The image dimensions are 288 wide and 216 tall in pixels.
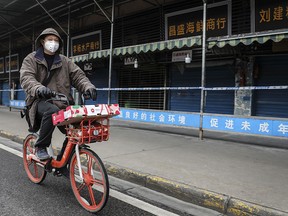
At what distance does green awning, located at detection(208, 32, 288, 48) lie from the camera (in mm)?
6191

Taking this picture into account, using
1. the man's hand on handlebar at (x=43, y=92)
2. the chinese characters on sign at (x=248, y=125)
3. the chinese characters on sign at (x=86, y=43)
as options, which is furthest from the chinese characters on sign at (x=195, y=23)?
the man's hand on handlebar at (x=43, y=92)

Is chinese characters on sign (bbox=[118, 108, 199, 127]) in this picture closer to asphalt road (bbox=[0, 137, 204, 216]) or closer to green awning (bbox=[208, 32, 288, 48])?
green awning (bbox=[208, 32, 288, 48])

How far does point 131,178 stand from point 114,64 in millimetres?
9071

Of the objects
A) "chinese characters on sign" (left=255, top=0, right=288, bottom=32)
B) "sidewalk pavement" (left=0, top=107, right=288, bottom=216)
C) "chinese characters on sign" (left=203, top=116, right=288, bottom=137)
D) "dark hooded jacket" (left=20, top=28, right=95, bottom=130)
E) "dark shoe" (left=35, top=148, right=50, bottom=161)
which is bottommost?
"sidewalk pavement" (left=0, top=107, right=288, bottom=216)

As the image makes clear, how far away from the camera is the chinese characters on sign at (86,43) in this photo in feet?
45.6

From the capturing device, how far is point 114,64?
13242 millimetres

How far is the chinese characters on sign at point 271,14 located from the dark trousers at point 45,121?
6.67 meters

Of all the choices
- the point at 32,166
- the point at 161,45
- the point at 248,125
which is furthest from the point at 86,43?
the point at 32,166

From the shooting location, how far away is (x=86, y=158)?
3.46 metres

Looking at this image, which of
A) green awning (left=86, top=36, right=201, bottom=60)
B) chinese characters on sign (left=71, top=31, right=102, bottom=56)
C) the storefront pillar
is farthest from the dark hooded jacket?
chinese characters on sign (left=71, top=31, right=102, bottom=56)

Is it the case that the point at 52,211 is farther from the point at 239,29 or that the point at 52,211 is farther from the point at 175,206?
the point at 239,29

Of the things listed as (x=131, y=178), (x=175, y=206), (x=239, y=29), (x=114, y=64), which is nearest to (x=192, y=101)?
(x=239, y=29)

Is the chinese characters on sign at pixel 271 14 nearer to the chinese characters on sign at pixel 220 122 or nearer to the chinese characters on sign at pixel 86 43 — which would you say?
the chinese characters on sign at pixel 220 122

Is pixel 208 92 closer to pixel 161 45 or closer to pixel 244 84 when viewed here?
pixel 244 84
